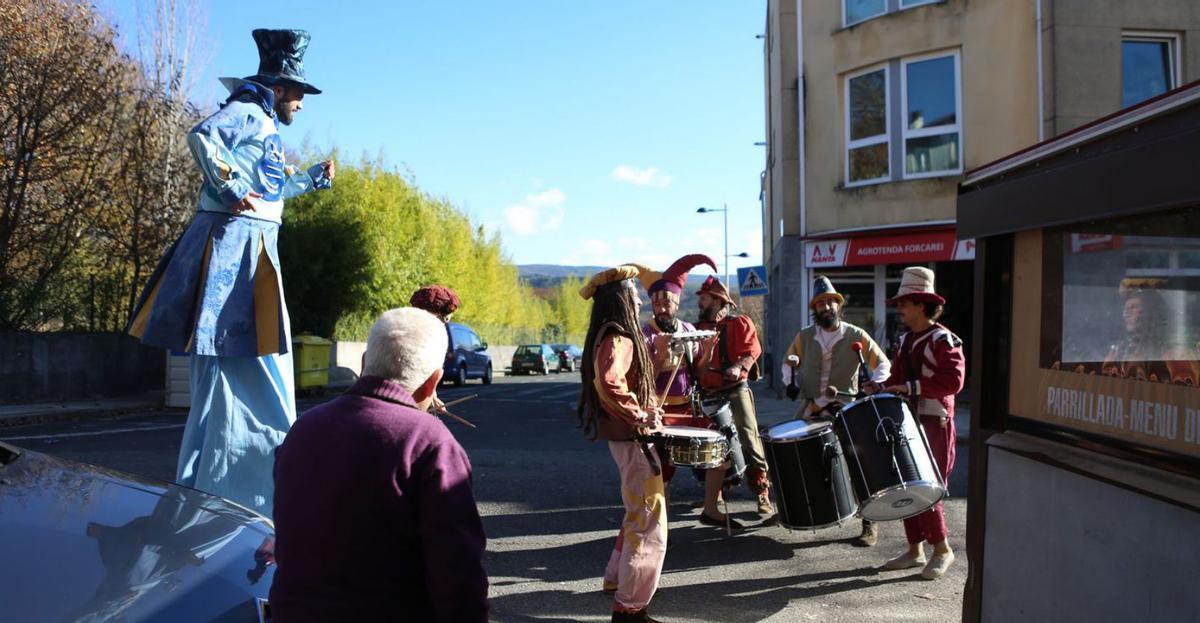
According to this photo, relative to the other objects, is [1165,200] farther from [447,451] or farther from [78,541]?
[78,541]

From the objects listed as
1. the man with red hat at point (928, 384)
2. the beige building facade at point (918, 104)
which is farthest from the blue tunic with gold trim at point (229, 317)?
the beige building facade at point (918, 104)

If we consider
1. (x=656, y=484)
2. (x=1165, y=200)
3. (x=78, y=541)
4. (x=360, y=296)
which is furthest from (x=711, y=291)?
(x=360, y=296)

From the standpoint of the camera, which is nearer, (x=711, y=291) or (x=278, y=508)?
(x=278, y=508)

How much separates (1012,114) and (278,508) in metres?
18.1

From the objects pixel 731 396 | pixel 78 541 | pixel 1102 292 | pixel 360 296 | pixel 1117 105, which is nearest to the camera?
pixel 78 541

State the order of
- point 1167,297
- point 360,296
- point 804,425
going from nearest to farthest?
point 1167,297 < point 804,425 < point 360,296

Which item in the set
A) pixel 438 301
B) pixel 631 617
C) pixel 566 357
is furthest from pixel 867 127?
pixel 566 357

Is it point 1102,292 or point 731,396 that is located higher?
point 1102,292

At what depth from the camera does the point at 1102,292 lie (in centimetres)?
306

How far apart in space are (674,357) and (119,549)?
3796 millimetres

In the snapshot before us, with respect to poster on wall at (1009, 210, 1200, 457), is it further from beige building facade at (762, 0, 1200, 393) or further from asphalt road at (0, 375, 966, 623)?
beige building facade at (762, 0, 1200, 393)

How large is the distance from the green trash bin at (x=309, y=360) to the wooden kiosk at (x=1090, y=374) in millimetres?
19889

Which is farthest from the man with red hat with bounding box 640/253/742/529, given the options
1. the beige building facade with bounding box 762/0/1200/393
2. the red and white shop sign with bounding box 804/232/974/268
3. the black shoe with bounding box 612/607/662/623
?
the beige building facade with bounding box 762/0/1200/393

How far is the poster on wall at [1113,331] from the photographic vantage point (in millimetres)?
2656
